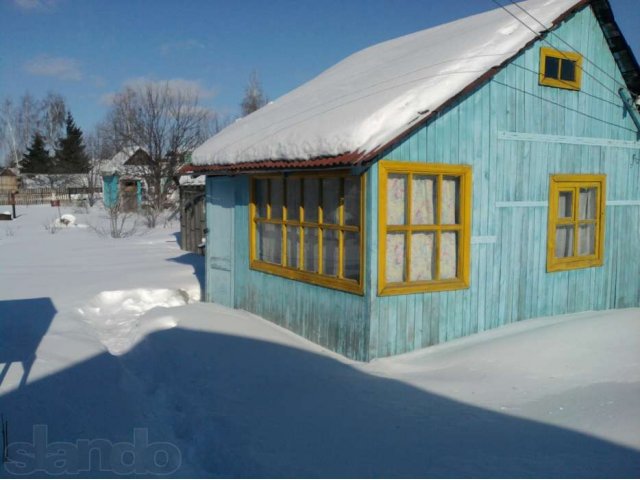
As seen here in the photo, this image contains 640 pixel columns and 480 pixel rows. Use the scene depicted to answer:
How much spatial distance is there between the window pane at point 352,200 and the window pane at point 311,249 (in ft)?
2.40

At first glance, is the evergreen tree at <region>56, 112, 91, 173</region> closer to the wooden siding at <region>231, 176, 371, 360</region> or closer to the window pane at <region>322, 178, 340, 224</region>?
the wooden siding at <region>231, 176, 371, 360</region>

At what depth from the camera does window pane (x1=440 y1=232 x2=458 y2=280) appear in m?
7.07

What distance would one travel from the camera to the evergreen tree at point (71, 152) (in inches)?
2270

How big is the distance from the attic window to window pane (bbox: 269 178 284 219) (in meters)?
3.88

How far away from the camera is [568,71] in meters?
8.03

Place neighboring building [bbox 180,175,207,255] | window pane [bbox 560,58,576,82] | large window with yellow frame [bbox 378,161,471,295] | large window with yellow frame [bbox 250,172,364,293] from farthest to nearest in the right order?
neighboring building [bbox 180,175,207,255] → window pane [bbox 560,58,576,82] → large window with yellow frame [bbox 250,172,364,293] → large window with yellow frame [bbox 378,161,471,295]

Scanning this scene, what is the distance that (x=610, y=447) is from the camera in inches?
158

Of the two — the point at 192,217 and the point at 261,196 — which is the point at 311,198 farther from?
the point at 192,217

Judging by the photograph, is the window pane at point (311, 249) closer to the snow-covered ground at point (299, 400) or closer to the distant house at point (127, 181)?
the snow-covered ground at point (299, 400)

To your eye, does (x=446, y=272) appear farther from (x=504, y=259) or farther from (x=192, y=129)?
(x=192, y=129)

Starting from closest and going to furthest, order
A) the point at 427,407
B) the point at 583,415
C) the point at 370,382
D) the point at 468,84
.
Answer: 1. the point at 583,415
2. the point at 427,407
3. the point at 370,382
4. the point at 468,84

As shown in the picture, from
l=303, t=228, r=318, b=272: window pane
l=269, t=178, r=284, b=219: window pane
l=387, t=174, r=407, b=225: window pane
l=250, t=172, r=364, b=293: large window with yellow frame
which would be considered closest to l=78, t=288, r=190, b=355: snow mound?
l=250, t=172, r=364, b=293: large window with yellow frame

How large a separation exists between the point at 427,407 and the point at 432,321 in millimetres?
1929

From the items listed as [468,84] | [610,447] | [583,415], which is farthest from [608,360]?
[468,84]
